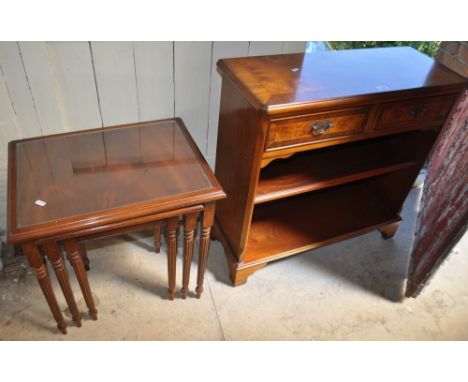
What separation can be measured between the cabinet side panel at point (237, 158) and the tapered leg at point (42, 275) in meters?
0.77

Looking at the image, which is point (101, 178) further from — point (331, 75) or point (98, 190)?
point (331, 75)

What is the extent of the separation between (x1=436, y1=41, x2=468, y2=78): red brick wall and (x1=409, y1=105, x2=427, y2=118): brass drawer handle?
67cm

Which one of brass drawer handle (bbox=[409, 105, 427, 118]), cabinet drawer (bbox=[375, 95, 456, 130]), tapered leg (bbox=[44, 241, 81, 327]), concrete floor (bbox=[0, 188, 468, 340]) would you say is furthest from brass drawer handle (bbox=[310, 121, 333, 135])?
tapered leg (bbox=[44, 241, 81, 327])

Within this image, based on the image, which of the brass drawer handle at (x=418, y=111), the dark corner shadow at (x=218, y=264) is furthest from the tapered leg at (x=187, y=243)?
the brass drawer handle at (x=418, y=111)

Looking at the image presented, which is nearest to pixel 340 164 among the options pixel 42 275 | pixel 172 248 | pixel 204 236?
pixel 204 236

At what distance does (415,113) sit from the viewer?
1.53 meters

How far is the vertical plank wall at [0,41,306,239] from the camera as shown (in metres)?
1.47

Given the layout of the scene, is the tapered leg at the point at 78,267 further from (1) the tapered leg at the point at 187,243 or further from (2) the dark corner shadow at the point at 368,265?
(2) the dark corner shadow at the point at 368,265

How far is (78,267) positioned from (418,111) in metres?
1.45

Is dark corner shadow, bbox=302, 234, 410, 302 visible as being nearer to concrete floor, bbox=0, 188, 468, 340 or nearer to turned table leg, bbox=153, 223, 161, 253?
concrete floor, bbox=0, 188, 468, 340

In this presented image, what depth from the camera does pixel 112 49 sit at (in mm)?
1517

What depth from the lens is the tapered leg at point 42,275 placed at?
120 cm

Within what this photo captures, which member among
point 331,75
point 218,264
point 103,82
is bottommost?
point 218,264
